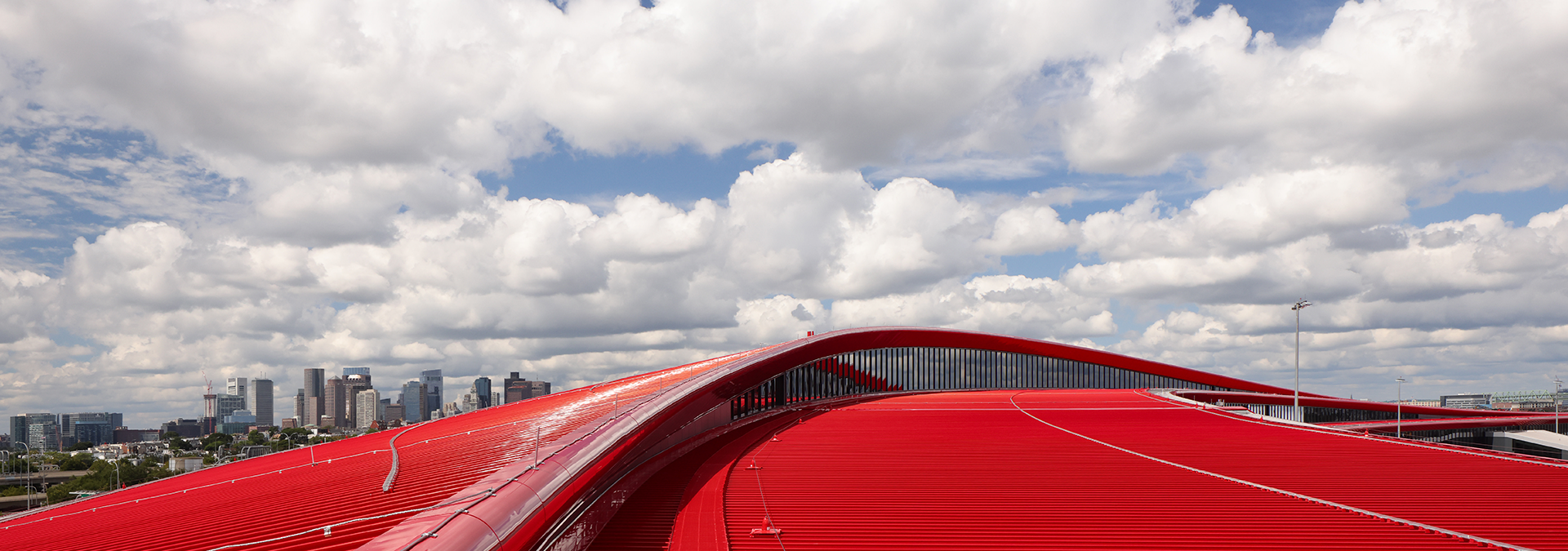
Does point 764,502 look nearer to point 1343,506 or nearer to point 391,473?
point 391,473

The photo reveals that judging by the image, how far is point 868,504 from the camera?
1002 cm

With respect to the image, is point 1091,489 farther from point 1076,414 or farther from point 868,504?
point 1076,414

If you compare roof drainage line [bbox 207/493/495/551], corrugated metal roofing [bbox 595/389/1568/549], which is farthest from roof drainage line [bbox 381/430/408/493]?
corrugated metal roofing [bbox 595/389/1568/549]

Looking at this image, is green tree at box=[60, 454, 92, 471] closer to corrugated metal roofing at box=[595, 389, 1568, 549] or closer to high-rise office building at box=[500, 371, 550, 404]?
high-rise office building at box=[500, 371, 550, 404]

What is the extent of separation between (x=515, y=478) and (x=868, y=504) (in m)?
4.10

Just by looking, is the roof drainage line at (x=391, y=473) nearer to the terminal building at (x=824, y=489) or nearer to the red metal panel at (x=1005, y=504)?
the terminal building at (x=824, y=489)

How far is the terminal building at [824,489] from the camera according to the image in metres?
8.14

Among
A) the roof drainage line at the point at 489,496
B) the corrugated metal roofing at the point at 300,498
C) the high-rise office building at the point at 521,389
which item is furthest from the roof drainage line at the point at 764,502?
the high-rise office building at the point at 521,389

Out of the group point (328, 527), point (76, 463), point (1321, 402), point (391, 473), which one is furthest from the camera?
point (76, 463)

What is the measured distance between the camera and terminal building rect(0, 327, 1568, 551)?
814 cm

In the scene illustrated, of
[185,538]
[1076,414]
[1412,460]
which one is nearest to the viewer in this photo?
[185,538]

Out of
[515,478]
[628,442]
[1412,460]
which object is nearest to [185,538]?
[515,478]

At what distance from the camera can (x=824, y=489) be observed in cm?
1108

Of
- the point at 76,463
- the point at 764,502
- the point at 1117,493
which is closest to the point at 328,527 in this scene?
the point at 764,502
